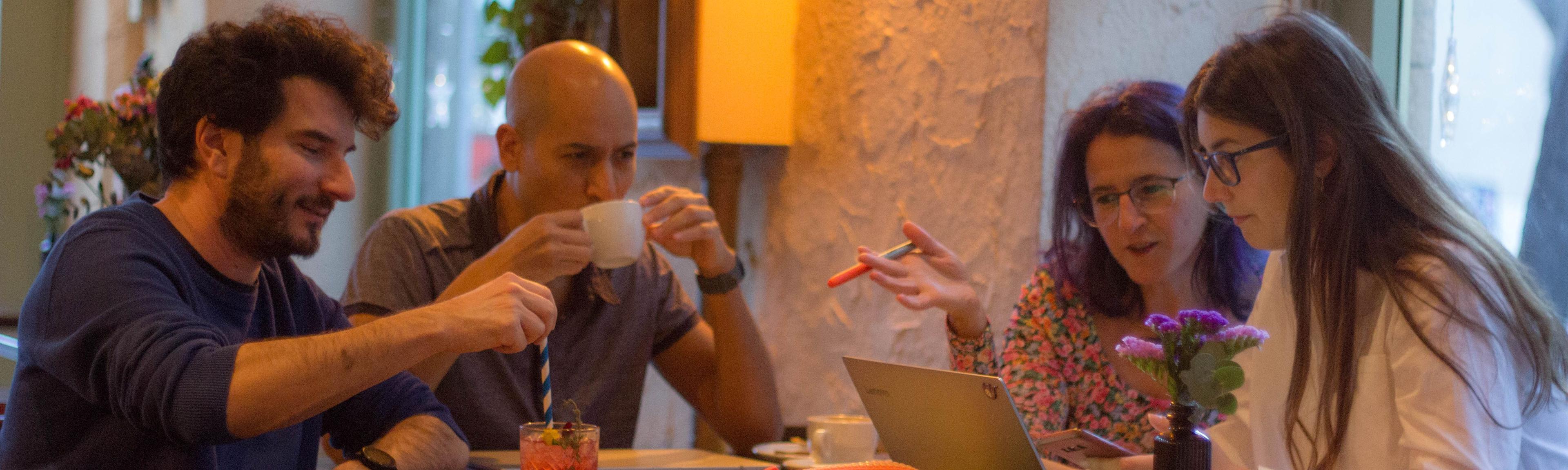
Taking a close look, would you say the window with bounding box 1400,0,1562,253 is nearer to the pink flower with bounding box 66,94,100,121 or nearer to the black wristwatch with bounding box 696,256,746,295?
the black wristwatch with bounding box 696,256,746,295

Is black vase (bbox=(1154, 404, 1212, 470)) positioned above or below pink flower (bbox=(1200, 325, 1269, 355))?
below

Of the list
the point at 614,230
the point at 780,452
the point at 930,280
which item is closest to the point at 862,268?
the point at 930,280

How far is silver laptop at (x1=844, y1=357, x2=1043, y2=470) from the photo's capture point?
1098mm

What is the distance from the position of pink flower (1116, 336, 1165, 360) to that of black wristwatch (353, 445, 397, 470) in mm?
860

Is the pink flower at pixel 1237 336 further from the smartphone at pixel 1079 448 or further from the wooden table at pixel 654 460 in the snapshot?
the wooden table at pixel 654 460

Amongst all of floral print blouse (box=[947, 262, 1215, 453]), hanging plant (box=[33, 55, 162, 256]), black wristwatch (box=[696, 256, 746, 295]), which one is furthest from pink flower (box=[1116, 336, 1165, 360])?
hanging plant (box=[33, 55, 162, 256])

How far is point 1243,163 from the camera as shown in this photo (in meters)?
1.32

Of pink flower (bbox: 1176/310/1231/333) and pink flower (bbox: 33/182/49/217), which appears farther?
pink flower (bbox: 33/182/49/217)

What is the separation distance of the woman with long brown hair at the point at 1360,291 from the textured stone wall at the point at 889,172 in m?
0.71

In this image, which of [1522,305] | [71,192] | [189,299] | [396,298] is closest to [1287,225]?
[1522,305]

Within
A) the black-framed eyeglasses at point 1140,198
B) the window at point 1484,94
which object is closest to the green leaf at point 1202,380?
the black-framed eyeglasses at point 1140,198

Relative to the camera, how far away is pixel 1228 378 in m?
1.02

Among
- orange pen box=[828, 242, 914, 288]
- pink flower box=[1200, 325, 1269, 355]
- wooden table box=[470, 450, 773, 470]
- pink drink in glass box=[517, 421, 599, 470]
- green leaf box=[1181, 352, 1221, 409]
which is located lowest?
wooden table box=[470, 450, 773, 470]

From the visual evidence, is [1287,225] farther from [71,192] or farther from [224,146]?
[71,192]
